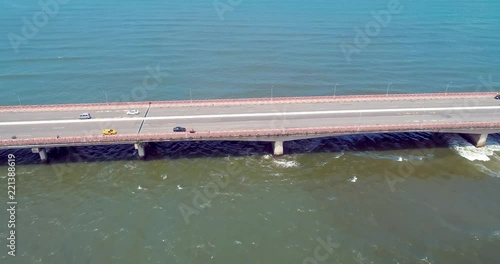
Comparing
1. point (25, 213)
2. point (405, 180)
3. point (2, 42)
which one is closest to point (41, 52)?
point (2, 42)

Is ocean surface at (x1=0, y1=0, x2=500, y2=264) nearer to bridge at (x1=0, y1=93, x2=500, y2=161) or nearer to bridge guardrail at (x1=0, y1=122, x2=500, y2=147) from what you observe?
bridge at (x1=0, y1=93, x2=500, y2=161)

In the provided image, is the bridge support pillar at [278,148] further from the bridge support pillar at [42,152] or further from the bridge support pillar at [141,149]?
the bridge support pillar at [42,152]

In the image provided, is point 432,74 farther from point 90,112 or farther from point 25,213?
point 25,213

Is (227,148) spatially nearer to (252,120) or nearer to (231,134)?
(231,134)

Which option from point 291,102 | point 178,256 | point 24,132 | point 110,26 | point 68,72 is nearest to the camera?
point 178,256

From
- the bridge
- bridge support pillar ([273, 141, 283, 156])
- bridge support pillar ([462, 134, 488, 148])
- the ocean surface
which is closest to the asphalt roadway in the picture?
the bridge

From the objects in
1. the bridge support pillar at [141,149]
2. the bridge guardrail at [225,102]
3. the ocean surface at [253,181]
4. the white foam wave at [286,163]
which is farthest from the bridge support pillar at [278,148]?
the bridge support pillar at [141,149]
